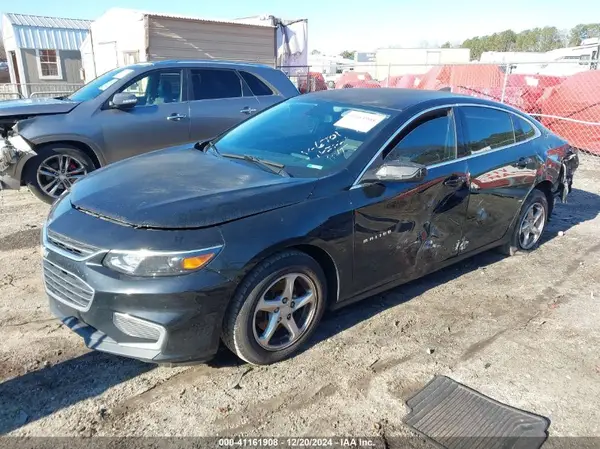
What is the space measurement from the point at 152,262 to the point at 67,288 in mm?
624

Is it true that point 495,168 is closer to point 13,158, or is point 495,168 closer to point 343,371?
point 343,371

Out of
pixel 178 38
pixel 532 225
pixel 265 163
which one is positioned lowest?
pixel 532 225

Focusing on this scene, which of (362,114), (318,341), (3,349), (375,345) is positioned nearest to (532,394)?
(375,345)

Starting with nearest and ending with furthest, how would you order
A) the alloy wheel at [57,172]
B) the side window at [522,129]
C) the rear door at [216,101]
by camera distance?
the side window at [522,129]
the alloy wheel at [57,172]
the rear door at [216,101]

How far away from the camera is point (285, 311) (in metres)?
3.07

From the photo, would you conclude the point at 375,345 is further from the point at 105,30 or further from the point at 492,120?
the point at 105,30

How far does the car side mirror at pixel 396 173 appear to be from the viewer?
326 cm

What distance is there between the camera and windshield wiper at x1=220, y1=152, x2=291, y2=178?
10.9ft

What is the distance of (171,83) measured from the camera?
6.69m

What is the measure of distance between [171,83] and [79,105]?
1.24 meters

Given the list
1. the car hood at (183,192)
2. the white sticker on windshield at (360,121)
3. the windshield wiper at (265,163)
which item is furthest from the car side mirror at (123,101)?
the white sticker on windshield at (360,121)

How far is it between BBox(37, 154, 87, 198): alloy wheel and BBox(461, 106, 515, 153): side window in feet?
14.8

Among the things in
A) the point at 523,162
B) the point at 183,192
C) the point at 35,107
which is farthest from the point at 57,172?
the point at 523,162

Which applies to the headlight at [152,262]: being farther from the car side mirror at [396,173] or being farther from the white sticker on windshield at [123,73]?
the white sticker on windshield at [123,73]
